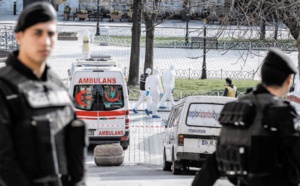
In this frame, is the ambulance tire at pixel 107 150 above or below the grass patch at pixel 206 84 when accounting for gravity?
above

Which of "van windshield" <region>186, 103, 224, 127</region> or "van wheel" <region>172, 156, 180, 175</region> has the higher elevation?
"van windshield" <region>186, 103, 224, 127</region>

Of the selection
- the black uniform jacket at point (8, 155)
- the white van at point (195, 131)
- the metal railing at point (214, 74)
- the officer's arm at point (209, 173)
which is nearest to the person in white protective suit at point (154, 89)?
the metal railing at point (214, 74)

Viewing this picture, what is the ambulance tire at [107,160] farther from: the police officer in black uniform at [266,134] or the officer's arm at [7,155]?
the officer's arm at [7,155]

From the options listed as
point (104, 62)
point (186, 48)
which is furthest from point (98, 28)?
point (104, 62)

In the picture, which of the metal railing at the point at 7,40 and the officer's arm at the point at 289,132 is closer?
the officer's arm at the point at 289,132

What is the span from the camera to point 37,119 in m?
5.21

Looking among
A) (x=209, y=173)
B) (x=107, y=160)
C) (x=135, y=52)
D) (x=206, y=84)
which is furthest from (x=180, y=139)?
(x=206, y=84)

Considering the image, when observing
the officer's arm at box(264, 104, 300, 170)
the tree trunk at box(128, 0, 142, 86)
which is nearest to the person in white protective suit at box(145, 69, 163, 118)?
the tree trunk at box(128, 0, 142, 86)

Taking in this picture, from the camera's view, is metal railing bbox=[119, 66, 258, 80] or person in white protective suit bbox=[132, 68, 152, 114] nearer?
person in white protective suit bbox=[132, 68, 152, 114]

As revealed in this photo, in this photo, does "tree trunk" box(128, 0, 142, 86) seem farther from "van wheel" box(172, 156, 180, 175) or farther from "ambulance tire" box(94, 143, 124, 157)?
"van wheel" box(172, 156, 180, 175)

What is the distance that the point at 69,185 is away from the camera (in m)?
5.48

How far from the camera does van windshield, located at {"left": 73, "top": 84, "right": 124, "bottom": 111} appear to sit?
22.5m

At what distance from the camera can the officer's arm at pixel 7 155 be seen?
5.09 meters

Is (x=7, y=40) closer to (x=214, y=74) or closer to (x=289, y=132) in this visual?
(x=214, y=74)
